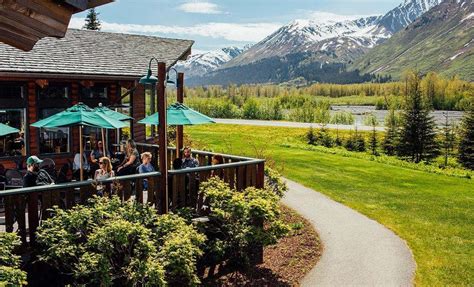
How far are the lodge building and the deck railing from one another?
4.84 m

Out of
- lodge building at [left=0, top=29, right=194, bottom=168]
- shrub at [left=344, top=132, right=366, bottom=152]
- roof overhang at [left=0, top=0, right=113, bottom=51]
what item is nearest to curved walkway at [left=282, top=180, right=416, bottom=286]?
roof overhang at [left=0, top=0, right=113, bottom=51]

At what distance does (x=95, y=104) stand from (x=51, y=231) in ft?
32.7

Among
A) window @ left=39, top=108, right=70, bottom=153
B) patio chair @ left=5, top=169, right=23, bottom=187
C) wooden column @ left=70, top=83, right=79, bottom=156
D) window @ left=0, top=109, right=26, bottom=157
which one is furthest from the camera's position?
wooden column @ left=70, top=83, right=79, bottom=156

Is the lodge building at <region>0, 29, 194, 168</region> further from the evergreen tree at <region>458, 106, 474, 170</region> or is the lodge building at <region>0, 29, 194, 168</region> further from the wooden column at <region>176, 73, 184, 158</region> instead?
the evergreen tree at <region>458, 106, 474, 170</region>

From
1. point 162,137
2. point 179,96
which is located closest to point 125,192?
point 162,137

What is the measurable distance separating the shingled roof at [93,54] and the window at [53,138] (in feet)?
4.89

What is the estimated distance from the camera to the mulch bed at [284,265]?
8.39 meters

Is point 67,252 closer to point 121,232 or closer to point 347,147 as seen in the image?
point 121,232

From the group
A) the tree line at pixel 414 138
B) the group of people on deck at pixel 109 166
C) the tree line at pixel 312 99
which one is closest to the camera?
the group of people on deck at pixel 109 166

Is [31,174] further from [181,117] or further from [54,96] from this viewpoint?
[54,96]

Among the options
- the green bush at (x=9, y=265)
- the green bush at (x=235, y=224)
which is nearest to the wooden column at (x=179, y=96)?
the green bush at (x=235, y=224)

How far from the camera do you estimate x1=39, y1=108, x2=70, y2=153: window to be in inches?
568

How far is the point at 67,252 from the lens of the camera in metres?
6.35

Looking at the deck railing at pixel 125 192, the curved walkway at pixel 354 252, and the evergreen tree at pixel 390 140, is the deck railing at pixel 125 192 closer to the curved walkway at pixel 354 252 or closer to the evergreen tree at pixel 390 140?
the curved walkway at pixel 354 252
